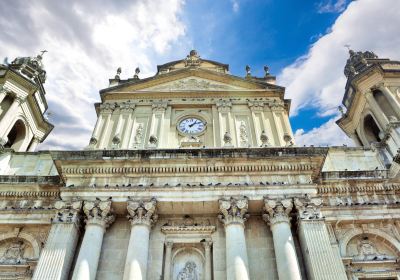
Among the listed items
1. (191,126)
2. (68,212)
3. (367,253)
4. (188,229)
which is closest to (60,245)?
(68,212)

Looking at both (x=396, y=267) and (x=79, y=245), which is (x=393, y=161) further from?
(x=79, y=245)

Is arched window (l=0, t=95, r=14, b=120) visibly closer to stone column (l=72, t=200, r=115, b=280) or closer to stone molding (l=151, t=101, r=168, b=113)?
stone molding (l=151, t=101, r=168, b=113)

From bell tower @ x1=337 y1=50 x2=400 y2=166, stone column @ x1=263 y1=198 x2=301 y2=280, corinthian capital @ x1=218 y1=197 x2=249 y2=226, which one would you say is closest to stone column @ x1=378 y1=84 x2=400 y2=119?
bell tower @ x1=337 y1=50 x2=400 y2=166

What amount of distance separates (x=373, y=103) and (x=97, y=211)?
15.5 metres

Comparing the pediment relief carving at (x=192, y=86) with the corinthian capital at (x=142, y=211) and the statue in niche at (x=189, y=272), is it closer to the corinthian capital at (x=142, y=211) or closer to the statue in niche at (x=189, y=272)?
the corinthian capital at (x=142, y=211)

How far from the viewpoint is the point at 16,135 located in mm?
21391

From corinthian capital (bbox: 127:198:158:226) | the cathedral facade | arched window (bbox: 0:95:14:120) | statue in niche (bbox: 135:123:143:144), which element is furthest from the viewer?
arched window (bbox: 0:95:14:120)

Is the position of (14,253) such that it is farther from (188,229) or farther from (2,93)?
(2,93)

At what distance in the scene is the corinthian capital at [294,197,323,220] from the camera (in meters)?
12.7

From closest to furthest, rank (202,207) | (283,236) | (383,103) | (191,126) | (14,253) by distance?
(283,236)
(202,207)
(14,253)
(191,126)
(383,103)

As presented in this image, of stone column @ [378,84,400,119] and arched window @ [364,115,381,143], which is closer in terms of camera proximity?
stone column @ [378,84,400,119]

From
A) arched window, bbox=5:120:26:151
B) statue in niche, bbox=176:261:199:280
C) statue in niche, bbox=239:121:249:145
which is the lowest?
statue in niche, bbox=176:261:199:280

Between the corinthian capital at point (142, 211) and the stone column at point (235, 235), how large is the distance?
2.55 m

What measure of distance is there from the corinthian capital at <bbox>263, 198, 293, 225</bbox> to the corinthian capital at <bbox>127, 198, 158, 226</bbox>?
422cm
